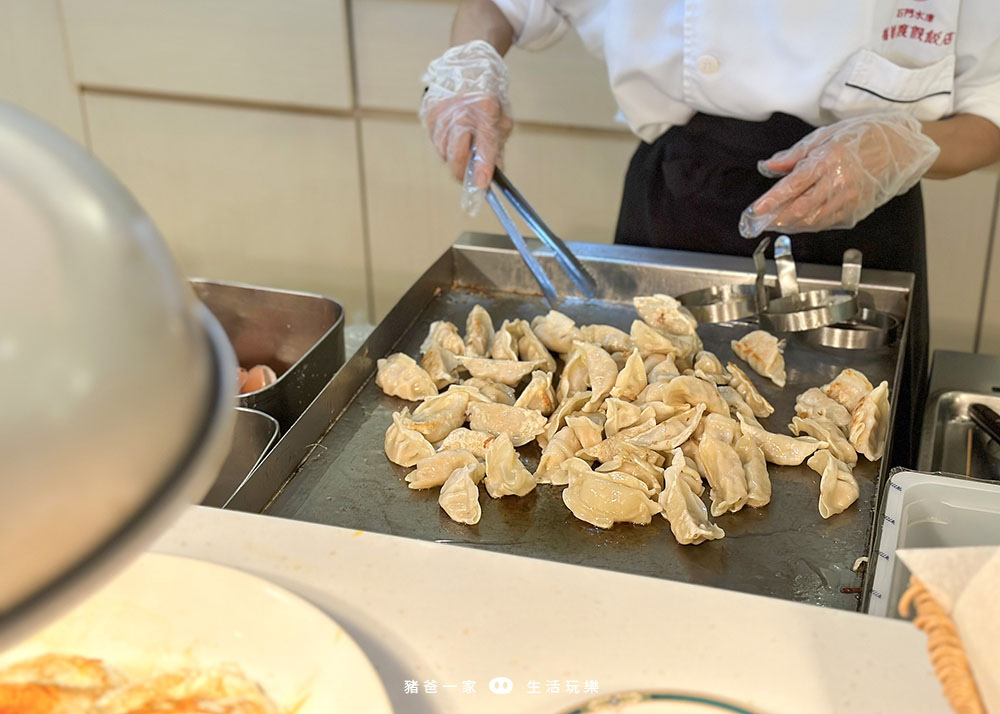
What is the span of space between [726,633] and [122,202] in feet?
1.62

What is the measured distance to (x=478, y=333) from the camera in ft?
4.53

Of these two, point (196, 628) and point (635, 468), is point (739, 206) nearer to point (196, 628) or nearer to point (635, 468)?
point (635, 468)

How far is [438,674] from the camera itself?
2.06 feet

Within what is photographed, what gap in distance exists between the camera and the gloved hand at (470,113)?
1.53 meters

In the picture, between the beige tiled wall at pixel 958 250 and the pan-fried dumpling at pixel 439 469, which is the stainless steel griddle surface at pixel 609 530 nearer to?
the pan-fried dumpling at pixel 439 469

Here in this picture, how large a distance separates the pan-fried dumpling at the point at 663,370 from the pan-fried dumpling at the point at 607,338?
0.04 m

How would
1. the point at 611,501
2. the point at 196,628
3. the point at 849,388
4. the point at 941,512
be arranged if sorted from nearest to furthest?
1. the point at 196,628
2. the point at 941,512
3. the point at 611,501
4. the point at 849,388

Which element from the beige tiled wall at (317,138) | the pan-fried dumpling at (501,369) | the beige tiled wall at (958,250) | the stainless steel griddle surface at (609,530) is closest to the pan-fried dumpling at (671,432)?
the stainless steel griddle surface at (609,530)

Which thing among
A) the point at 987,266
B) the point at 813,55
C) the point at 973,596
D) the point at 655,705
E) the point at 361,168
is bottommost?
the point at 987,266

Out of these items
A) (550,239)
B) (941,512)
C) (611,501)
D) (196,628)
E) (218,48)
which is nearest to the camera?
(196,628)

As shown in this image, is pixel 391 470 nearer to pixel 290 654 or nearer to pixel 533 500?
pixel 533 500

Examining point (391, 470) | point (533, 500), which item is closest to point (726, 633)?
point (533, 500)

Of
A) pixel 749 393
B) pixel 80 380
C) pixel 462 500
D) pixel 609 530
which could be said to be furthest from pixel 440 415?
pixel 80 380

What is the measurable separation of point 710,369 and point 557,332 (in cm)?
22
